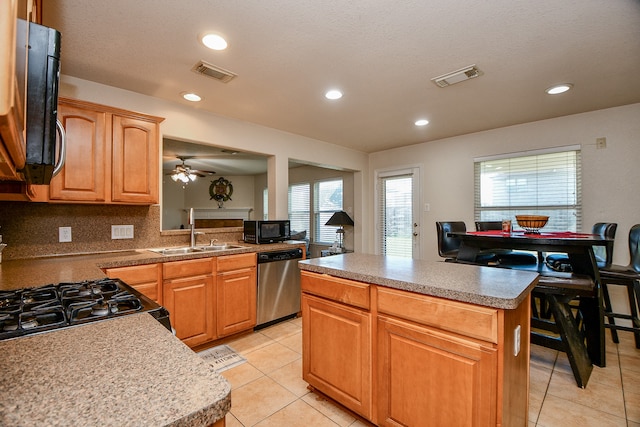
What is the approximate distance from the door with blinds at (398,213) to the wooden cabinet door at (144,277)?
148 inches

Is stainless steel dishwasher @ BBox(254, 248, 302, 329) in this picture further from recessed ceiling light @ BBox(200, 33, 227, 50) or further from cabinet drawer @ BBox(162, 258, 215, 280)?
recessed ceiling light @ BBox(200, 33, 227, 50)

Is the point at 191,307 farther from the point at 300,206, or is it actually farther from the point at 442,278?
the point at 300,206

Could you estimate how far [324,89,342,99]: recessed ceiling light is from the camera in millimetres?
2824

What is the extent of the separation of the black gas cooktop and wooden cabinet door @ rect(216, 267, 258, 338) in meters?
1.50

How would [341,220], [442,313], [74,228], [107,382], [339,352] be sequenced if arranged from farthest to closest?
[341,220] → [74,228] → [339,352] → [442,313] → [107,382]

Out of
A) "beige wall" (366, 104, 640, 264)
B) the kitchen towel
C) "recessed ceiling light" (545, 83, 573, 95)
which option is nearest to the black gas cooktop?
the kitchen towel

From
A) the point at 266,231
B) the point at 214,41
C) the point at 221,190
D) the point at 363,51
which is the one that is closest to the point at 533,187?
the point at 363,51

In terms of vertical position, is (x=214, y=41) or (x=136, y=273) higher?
(x=214, y=41)

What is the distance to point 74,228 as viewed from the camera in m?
2.56

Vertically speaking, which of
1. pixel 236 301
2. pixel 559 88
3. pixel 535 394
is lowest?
pixel 535 394

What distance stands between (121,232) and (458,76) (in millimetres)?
3322

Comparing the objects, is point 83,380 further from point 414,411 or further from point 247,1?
point 247,1

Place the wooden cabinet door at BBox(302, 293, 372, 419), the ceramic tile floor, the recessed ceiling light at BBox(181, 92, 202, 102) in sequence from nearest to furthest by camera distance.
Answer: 1. the wooden cabinet door at BBox(302, 293, 372, 419)
2. the ceramic tile floor
3. the recessed ceiling light at BBox(181, 92, 202, 102)

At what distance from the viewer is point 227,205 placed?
8.18 metres
